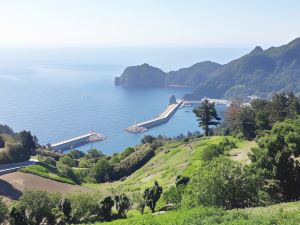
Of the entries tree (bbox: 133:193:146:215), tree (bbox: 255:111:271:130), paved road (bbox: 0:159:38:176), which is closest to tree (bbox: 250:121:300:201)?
tree (bbox: 133:193:146:215)

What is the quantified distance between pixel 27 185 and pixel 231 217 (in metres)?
41.4

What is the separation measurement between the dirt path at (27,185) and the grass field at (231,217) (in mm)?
33725

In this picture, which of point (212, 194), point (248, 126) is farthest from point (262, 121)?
point (212, 194)

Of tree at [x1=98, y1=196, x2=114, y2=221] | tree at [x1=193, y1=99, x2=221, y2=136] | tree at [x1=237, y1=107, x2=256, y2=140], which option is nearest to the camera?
tree at [x1=98, y1=196, x2=114, y2=221]

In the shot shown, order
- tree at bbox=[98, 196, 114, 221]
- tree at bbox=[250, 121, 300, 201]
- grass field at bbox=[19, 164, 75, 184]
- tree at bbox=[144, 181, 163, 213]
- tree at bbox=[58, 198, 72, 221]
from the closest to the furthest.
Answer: tree at bbox=[250, 121, 300, 201] < tree at bbox=[58, 198, 72, 221] < tree at bbox=[98, 196, 114, 221] < tree at bbox=[144, 181, 163, 213] < grass field at bbox=[19, 164, 75, 184]

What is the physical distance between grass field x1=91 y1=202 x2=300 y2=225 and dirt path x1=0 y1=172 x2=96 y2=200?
3372cm

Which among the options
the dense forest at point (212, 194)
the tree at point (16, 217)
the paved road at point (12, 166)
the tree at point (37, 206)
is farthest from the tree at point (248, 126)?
the tree at point (16, 217)

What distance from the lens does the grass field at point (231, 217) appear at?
1703 cm

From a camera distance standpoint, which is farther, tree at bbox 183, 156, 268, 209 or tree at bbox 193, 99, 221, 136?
tree at bbox 193, 99, 221, 136

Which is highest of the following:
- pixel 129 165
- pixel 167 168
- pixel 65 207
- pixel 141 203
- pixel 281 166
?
pixel 281 166

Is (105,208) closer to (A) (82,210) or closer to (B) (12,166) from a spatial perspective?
(A) (82,210)

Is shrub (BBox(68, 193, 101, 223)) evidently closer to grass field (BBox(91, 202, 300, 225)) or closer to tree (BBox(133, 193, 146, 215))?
tree (BBox(133, 193, 146, 215))

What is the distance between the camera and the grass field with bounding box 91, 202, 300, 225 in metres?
17.0

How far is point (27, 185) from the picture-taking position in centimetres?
5488
